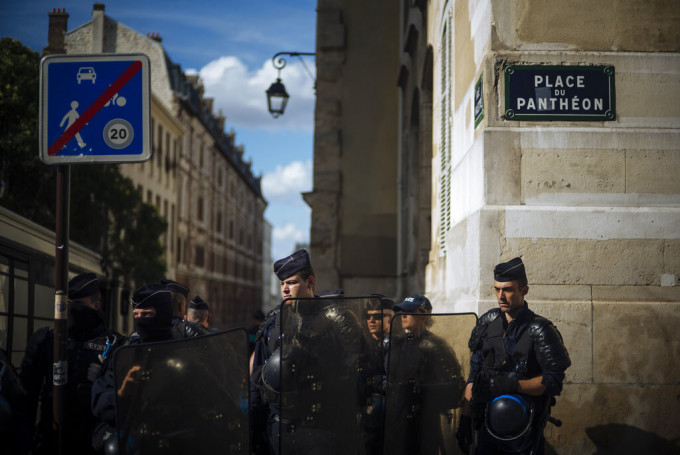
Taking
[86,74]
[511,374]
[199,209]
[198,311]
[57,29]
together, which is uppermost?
[57,29]

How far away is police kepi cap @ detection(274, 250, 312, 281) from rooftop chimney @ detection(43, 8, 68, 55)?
39.2m

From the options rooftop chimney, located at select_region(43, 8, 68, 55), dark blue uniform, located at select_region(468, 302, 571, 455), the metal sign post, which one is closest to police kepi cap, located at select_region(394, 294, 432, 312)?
dark blue uniform, located at select_region(468, 302, 571, 455)

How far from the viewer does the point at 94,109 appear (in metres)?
4.48

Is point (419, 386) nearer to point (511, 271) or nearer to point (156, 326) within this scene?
point (511, 271)

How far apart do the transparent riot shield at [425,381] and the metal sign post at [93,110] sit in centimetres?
181

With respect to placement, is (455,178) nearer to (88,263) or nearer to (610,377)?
(610,377)

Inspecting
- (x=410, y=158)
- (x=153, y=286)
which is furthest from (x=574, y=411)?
(x=410, y=158)

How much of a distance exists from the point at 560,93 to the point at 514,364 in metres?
2.63

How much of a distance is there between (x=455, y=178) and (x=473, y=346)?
3.08m

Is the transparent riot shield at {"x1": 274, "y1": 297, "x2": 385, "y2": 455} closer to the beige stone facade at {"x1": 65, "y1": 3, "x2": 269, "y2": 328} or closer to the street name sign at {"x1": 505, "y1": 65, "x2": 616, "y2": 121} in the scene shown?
the street name sign at {"x1": 505, "y1": 65, "x2": 616, "y2": 121}

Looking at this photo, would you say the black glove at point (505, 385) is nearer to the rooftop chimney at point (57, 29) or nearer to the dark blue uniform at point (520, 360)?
the dark blue uniform at point (520, 360)

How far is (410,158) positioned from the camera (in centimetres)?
1434

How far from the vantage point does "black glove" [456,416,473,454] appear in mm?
5180

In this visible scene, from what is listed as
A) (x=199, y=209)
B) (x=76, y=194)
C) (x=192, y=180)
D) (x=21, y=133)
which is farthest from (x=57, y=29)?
(x=21, y=133)
